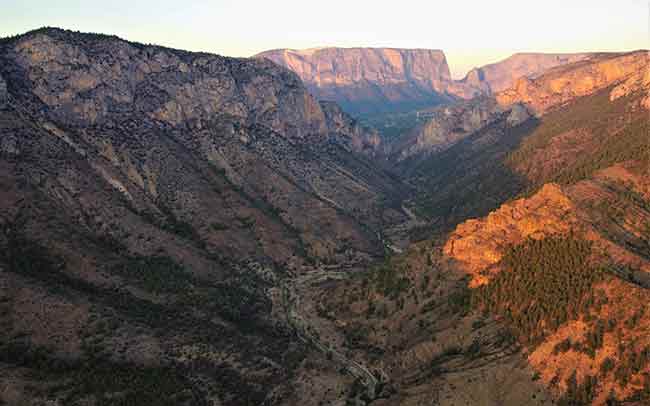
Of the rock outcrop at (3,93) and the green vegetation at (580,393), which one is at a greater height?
the rock outcrop at (3,93)

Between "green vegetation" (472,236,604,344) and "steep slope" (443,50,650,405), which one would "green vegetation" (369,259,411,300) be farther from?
"green vegetation" (472,236,604,344)

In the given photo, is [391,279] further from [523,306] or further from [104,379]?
[104,379]

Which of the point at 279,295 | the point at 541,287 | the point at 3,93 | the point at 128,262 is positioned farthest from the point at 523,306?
the point at 3,93

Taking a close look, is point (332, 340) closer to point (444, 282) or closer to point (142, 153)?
point (444, 282)

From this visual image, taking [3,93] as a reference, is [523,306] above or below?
below

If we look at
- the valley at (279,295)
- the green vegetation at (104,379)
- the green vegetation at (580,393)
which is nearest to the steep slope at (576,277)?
the green vegetation at (580,393)

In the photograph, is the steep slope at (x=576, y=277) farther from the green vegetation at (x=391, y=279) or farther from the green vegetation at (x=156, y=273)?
the green vegetation at (x=156, y=273)

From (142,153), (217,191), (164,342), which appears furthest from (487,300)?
(142,153)

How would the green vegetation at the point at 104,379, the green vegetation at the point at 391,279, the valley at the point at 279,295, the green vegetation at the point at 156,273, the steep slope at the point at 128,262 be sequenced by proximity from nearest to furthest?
1. the green vegetation at the point at 104,379
2. the valley at the point at 279,295
3. the steep slope at the point at 128,262
4. the green vegetation at the point at 156,273
5. the green vegetation at the point at 391,279

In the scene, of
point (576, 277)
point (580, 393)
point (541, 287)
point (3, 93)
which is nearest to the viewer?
point (580, 393)
